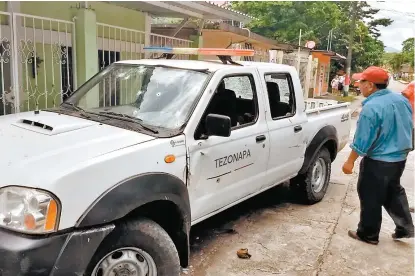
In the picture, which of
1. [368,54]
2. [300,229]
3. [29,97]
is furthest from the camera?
[368,54]

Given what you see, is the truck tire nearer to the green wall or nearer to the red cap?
the red cap

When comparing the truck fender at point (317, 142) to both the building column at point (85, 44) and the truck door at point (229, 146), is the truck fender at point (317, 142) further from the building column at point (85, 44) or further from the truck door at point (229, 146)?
the building column at point (85, 44)

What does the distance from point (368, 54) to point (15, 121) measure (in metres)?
39.0

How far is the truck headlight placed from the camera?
219cm

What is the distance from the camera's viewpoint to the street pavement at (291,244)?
3658 millimetres

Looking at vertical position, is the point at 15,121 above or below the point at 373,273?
above

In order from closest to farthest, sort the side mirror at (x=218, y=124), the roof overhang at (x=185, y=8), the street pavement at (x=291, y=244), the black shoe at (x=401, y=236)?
the side mirror at (x=218, y=124) < the street pavement at (x=291, y=244) < the black shoe at (x=401, y=236) < the roof overhang at (x=185, y=8)

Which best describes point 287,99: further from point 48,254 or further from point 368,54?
point 368,54

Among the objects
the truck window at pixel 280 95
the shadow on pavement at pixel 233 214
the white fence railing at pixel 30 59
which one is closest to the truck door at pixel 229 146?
the truck window at pixel 280 95

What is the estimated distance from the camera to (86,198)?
2318mm

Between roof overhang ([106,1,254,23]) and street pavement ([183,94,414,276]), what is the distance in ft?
12.8

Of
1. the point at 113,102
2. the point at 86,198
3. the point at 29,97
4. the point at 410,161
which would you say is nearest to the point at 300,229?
the point at 113,102

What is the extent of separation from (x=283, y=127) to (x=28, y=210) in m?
2.79

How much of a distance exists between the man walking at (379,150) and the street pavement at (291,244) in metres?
0.30
